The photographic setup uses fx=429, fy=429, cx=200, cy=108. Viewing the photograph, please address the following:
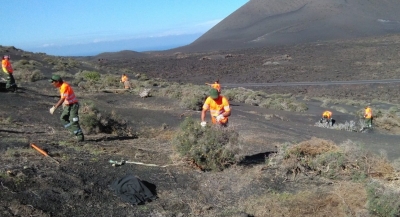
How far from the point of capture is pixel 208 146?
28.5ft

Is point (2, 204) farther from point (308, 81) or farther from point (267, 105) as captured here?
point (308, 81)

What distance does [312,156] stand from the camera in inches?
377

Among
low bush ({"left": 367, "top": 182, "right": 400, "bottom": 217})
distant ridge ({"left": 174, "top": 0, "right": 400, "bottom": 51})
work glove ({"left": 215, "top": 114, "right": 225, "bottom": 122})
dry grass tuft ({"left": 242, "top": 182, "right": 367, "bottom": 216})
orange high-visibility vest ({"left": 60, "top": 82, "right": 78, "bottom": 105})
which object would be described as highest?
distant ridge ({"left": 174, "top": 0, "right": 400, "bottom": 51})

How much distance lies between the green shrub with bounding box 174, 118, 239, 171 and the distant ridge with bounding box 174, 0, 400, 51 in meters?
94.4

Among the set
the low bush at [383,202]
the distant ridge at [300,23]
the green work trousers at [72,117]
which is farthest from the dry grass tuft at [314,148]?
the distant ridge at [300,23]

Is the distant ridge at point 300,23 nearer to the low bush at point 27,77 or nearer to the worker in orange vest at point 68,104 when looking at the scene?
the low bush at point 27,77

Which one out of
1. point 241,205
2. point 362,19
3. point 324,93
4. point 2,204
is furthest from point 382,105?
point 362,19

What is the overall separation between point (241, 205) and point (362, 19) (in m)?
118

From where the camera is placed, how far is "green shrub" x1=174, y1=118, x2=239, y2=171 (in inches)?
344

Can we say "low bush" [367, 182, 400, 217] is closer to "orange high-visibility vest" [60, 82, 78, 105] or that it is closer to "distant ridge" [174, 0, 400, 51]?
"orange high-visibility vest" [60, 82, 78, 105]

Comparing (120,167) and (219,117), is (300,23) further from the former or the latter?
(120,167)

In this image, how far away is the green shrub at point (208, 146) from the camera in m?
8.73

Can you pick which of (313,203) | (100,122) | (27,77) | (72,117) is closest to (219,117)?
(313,203)

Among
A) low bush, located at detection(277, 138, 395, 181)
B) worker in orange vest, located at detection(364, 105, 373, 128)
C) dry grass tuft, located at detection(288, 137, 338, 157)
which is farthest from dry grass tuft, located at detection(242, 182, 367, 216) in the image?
worker in orange vest, located at detection(364, 105, 373, 128)
